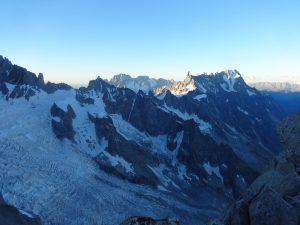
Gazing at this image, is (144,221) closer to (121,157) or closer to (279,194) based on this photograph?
(279,194)

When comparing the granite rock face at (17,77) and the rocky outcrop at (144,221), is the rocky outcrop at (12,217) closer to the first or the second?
the rocky outcrop at (144,221)

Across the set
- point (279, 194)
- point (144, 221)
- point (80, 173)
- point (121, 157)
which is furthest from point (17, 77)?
point (279, 194)

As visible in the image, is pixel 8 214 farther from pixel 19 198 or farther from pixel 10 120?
pixel 10 120

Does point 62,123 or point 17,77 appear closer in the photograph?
point 62,123

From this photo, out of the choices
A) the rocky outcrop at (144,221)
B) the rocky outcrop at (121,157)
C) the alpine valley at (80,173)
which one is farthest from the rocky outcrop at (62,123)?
the rocky outcrop at (144,221)

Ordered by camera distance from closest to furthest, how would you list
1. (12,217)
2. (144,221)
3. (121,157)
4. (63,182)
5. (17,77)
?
(144,221) → (12,217) → (63,182) → (121,157) → (17,77)

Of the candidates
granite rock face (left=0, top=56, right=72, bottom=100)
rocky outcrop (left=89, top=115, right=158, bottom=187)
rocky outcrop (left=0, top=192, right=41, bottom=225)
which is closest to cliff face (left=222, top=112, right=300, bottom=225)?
rocky outcrop (left=0, top=192, right=41, bottom=225)
